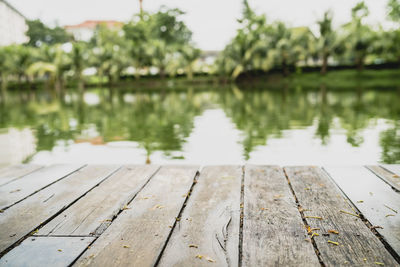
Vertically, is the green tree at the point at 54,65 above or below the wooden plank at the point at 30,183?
above

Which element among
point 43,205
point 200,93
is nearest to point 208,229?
point 43,205

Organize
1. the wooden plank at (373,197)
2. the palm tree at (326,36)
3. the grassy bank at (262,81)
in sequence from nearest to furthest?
1. the wooden plank at (373,197)
2. the grassy bank at (262,81)
3. the palm tree at (326,36)

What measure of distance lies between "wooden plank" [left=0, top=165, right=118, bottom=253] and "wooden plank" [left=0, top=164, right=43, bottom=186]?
11.8 inches

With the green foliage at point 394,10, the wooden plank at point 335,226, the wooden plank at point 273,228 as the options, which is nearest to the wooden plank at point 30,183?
the wooden plank at point 273,228

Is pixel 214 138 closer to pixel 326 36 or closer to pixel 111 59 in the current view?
pixel 326 36

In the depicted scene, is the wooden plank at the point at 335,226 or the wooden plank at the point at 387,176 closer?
the wooden plank at the point at 335,226

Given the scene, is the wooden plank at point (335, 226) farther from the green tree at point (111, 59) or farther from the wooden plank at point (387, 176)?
the green tree at point (111, 59)

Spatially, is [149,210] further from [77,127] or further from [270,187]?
[77,127]

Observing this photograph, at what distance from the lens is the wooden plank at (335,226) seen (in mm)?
1032

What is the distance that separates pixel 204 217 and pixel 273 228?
0.26 metres

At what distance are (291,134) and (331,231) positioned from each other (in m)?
3.85

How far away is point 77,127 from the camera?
20.7ft

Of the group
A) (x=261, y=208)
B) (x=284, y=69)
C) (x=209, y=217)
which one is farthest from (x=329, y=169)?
(x=284, y=69)

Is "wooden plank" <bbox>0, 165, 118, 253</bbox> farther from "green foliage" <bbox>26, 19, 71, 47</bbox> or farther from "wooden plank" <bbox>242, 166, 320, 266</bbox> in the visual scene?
"green foliage" <bbox>26, 19, 71, 47</bbox>
